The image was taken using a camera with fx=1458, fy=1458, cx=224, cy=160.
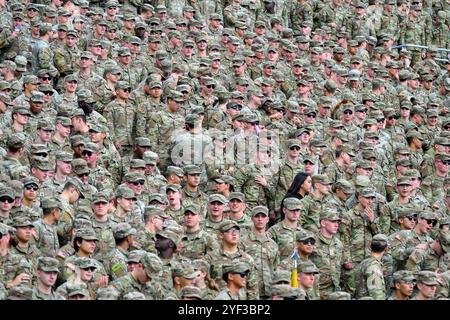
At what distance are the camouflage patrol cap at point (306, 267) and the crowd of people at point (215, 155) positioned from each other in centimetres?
3

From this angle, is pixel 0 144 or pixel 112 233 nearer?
pixel 112 233

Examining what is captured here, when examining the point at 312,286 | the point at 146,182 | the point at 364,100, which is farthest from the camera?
the point at 364,100

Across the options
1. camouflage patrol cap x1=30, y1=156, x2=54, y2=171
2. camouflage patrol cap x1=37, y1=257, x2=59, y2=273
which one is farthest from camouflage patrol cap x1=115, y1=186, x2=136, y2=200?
camouflage patrol cap x1=37, y1=257, x2=59, y2=273

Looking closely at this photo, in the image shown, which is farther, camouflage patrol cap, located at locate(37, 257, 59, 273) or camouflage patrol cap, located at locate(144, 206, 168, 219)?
camouflage patrol cap, located at locate(144, 206, 168, 219)

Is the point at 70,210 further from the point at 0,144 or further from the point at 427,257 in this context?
the point at 427,257

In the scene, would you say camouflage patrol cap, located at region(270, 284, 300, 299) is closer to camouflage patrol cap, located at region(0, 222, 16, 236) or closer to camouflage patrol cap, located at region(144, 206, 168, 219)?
camouflage patrol cap, located at region(144, 206, 168, 219)

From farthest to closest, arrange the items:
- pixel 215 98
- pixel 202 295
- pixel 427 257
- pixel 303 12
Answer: pixel 303 12 → pixel 215 98 → pixel 427 257 → pixel 202 295

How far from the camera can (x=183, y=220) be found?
16.3 meters

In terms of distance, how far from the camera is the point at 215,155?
18.3m

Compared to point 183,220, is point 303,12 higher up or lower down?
higher up

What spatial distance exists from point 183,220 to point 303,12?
1113cm

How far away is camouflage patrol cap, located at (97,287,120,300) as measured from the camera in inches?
526

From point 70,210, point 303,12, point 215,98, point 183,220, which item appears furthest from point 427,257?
point 303,12

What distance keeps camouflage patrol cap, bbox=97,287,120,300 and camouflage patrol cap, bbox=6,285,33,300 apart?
0.63 metres
